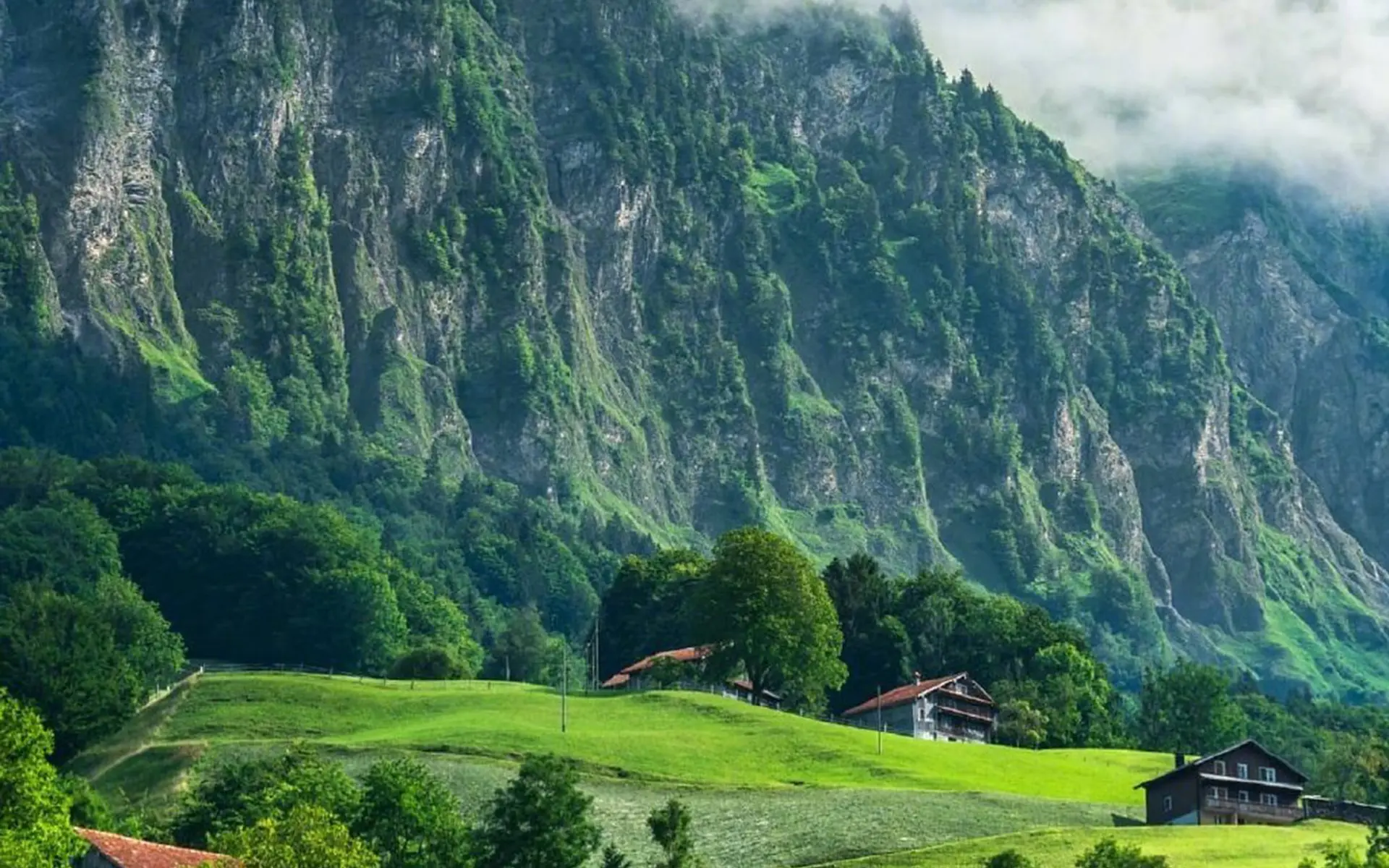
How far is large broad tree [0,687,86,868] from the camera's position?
89.4 m

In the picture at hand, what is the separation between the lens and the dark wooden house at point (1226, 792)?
151375 millimetres

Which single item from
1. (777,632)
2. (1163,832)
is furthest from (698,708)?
(1163,832)

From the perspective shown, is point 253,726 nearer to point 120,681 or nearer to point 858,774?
point 120,681

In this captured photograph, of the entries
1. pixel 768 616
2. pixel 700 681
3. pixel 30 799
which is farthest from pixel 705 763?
pixel 30 799

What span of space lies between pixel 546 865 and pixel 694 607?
76491 millimetres

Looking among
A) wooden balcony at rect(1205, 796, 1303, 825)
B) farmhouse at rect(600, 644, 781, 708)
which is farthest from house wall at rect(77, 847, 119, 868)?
farmhouse at rect(600, 644, 781, 708)

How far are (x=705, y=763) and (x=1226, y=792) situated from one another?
28510mm

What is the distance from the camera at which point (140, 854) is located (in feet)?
335

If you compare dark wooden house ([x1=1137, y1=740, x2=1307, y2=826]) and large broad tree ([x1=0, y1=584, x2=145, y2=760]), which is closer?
dark wooden house ([x1=1137, y1=740, x2=1307, y2=826])

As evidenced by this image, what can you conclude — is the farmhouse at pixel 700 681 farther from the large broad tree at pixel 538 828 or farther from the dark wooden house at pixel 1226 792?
the large broad tree at pixel 538 828

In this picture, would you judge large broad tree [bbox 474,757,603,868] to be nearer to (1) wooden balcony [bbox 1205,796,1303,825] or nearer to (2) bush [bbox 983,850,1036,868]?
(2) bush [bbox 983,850,1036,868]

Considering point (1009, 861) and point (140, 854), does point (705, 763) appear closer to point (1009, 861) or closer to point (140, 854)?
point (1009, 861)

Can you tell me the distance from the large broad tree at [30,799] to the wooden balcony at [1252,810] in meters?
74.8

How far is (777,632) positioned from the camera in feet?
623
